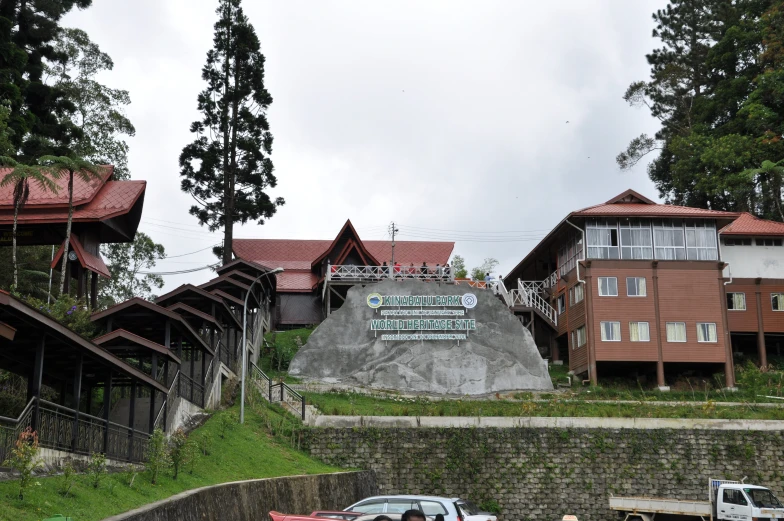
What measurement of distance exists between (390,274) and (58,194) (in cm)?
1798

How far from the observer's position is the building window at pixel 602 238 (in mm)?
45750

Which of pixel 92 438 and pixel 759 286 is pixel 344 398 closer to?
pixel 92 438

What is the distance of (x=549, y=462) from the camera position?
3092cm

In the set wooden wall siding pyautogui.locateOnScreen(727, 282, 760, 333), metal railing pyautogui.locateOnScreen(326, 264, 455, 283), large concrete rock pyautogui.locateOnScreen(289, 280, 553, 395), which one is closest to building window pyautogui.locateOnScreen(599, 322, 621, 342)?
large concrete rock pyautogui.locateOnScreen(289, 280, 553, 395)

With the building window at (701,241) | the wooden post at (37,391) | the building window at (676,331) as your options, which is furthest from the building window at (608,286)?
the wooden post at (37,391)

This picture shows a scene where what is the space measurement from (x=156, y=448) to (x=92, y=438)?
1438mm

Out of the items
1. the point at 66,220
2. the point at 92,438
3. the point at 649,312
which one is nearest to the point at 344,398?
the point at 66,220

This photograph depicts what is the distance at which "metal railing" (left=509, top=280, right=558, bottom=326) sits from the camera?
163ft

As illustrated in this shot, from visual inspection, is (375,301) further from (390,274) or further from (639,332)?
(639,332)

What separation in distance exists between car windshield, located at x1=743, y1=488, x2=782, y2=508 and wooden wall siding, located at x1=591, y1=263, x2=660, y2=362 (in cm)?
1807

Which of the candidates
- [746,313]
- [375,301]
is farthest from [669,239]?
[375,301]

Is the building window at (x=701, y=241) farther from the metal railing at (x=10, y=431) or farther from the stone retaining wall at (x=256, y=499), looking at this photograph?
the metal railing at (x=10, y=431)

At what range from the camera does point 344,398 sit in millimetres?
38188

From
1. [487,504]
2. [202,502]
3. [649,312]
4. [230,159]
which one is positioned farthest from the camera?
[230,159]
